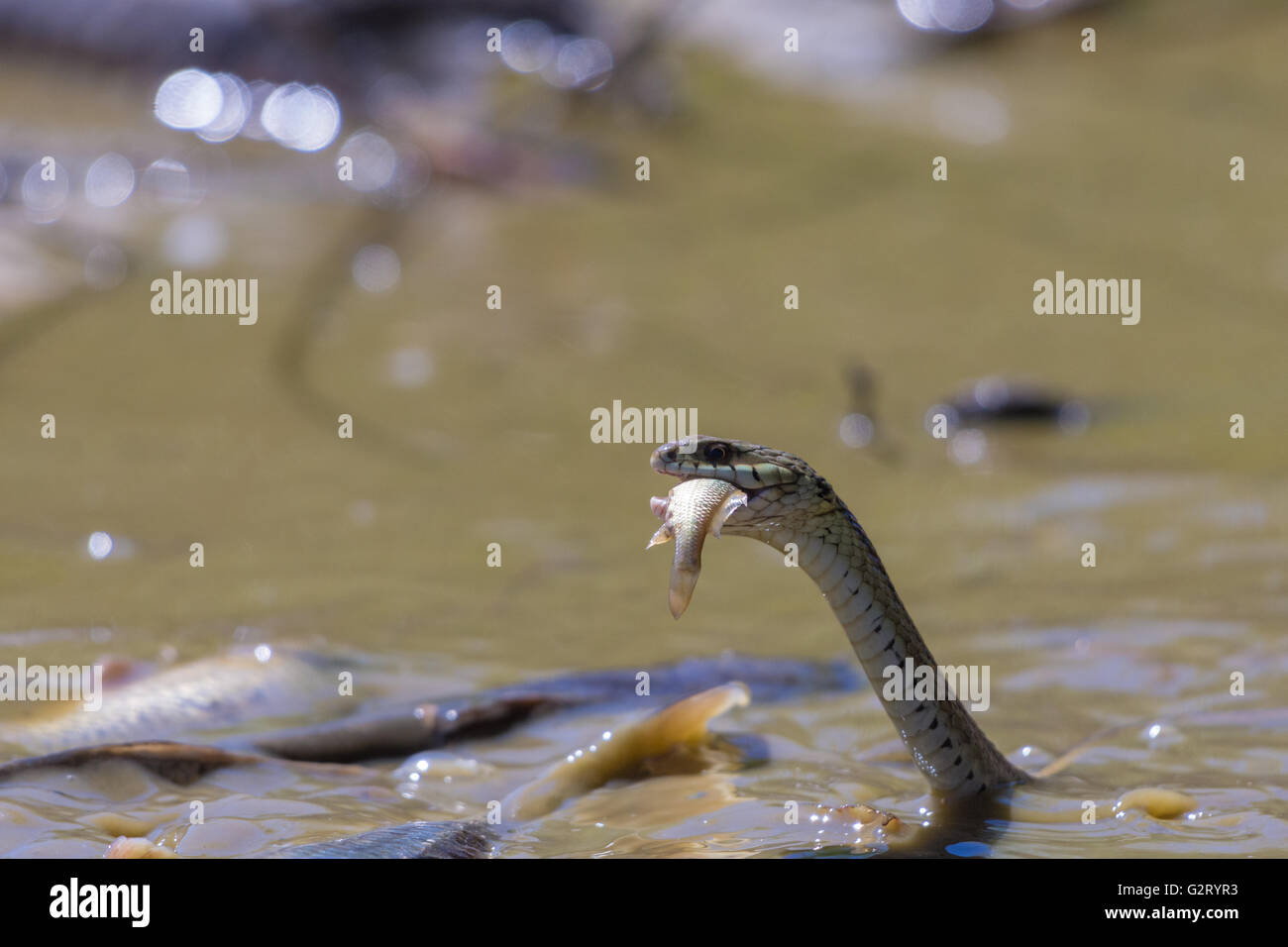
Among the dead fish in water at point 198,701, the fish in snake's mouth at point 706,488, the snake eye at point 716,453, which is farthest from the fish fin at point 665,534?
the dead fish in water at point 198,701

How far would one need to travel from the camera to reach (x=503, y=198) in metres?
8.62

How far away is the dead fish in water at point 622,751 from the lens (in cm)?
283

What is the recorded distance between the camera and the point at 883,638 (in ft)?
8.67

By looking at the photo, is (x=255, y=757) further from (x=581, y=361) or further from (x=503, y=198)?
(x=503, y=198)

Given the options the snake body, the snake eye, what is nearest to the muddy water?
the snake body

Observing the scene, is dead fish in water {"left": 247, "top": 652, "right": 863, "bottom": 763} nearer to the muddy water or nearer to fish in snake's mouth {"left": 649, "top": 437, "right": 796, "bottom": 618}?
the muddy water

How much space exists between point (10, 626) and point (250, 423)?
209 centimetres

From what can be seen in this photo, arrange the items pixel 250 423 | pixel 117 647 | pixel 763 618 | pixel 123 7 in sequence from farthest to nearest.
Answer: pixel 123 7 → pixel 250 423 → pixel 763 618 → pixel 117 647

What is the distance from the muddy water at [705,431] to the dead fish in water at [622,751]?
0.09 meters

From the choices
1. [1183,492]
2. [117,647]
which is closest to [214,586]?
[117,647]

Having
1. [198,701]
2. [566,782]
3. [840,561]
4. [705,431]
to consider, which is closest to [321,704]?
[198,701]

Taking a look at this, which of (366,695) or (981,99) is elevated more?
(981,99)

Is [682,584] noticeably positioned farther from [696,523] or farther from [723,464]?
[723,464]
